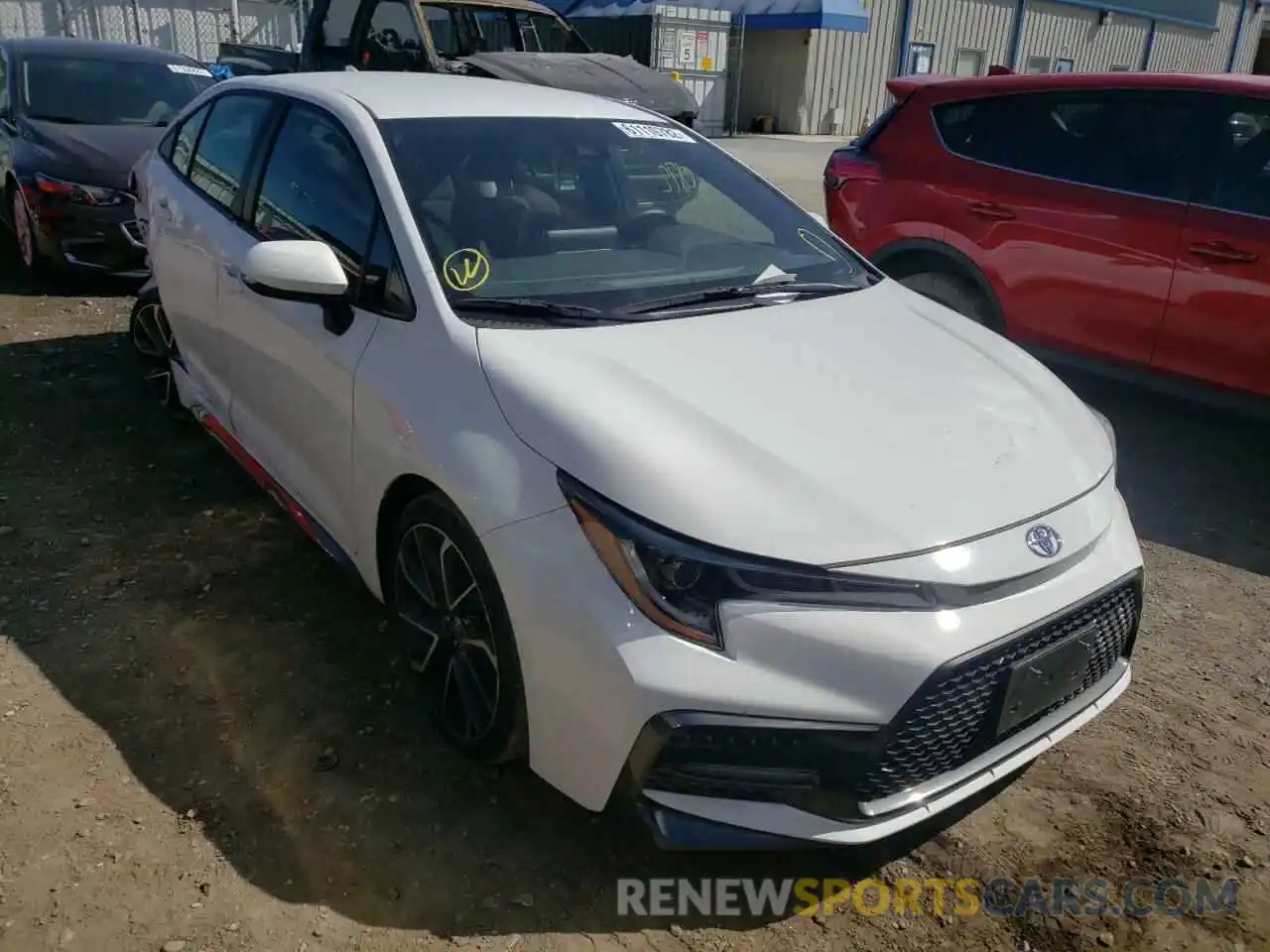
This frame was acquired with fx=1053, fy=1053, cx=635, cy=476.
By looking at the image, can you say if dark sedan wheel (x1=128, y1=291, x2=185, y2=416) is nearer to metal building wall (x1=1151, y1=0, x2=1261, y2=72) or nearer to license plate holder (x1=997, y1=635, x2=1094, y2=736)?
license plate holder (x1=997, y1=635, x2=1094, y2=736)

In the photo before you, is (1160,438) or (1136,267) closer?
(1136,267)

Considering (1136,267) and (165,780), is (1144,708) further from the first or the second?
(165,780)

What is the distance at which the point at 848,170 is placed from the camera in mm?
5945

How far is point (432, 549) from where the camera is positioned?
8.79 feet

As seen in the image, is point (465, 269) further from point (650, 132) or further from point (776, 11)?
point (776, 11)

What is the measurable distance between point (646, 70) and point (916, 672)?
374 inches

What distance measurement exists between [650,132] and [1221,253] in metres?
2.73

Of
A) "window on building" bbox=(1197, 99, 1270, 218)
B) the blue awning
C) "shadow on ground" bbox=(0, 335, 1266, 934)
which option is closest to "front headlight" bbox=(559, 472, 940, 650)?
"shadow on ground" bbox=(0, 335, 1266, 934)

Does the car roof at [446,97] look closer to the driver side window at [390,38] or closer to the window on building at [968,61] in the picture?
the driver side window at [390,38]

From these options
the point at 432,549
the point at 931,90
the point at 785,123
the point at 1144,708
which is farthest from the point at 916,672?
the point at 785,123

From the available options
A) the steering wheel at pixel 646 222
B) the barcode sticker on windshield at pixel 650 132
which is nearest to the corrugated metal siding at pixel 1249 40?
the barcode sticker on windshield at pixel 650 132

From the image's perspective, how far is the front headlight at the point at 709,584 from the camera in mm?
2098

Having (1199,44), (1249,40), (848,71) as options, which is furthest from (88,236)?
(1249,40)

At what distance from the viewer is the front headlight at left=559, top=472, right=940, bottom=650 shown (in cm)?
210
